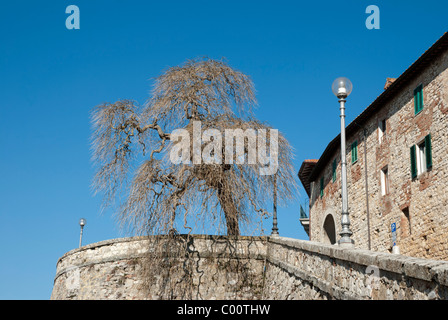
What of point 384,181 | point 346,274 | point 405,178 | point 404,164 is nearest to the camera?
point 346,274

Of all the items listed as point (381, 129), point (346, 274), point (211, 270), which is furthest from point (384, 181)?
point (346, 274)

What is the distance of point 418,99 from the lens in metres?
20.2

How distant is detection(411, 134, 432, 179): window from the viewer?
1938 cm

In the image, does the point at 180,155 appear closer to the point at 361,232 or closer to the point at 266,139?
the point at 266,139

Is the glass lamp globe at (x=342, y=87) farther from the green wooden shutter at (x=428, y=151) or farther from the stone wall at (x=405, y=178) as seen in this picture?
the green wooden shutter at (x=428, y=151)

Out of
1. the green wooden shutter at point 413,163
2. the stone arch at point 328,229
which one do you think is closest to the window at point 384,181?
the green wooden shutter at point 413,163

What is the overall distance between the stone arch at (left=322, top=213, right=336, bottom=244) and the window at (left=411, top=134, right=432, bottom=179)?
9133 mm

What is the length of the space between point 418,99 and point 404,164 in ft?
7.83

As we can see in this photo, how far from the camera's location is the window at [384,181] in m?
22.6

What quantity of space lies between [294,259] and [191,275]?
4016 mm

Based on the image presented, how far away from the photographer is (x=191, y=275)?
17750mm

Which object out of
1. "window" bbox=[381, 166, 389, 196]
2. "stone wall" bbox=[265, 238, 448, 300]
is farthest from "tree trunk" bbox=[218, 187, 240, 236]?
"window" bbox=[381, 166, 389, 196]

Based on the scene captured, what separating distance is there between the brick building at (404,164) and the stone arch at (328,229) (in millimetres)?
1523

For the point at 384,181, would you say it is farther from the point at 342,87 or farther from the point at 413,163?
the point at 342,87
